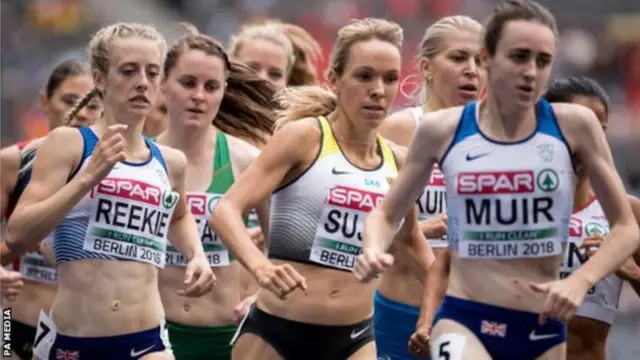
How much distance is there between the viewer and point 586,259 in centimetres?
824

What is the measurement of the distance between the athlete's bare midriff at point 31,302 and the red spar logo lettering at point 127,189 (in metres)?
2.17

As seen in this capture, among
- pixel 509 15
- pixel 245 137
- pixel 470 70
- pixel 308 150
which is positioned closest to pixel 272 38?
pixel 245 137

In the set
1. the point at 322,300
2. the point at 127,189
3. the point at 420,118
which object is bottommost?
the point at 322,300

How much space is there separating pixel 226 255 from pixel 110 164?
1.99m

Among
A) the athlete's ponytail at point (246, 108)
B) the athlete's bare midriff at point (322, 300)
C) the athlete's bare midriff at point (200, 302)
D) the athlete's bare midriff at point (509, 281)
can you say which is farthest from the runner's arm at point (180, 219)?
the athlete's ponytail at point (246, 108)

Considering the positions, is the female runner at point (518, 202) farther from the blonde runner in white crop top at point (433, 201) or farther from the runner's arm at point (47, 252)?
the runner's arm at point (47, 252)

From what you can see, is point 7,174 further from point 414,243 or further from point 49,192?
point 414,243

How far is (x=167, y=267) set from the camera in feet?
29.1

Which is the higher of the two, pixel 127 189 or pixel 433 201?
pixel 433 201

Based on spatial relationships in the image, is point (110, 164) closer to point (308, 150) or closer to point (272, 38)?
point (308, 150)

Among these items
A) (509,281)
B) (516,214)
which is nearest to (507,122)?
(516,214)

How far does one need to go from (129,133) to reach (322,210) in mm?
877

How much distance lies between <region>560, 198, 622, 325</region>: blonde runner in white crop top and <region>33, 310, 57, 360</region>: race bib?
7.61 feet

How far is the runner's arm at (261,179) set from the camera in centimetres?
744
